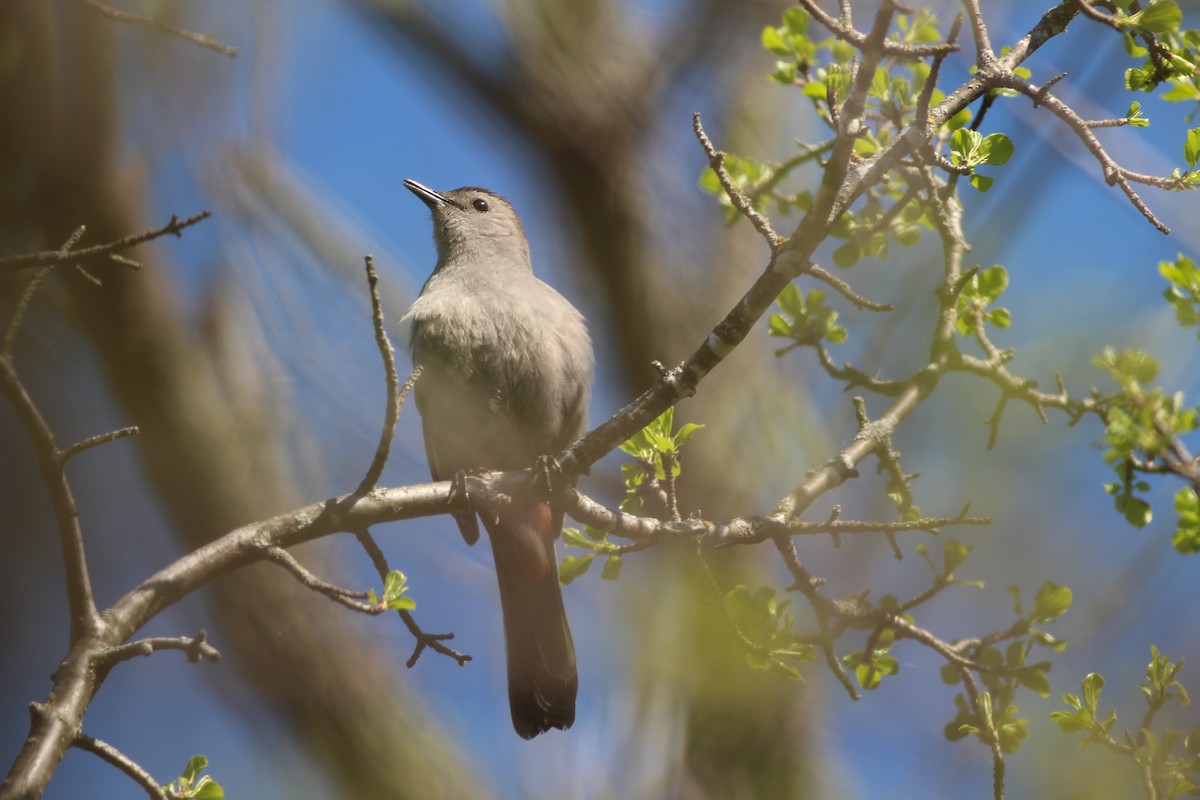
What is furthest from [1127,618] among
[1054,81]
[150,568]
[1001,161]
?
[150,568]

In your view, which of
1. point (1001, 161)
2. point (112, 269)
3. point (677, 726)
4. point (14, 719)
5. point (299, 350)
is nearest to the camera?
point (1001, 161)

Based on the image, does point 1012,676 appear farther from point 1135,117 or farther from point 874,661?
point 1135,117

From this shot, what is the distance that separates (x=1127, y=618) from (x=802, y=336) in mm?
1564

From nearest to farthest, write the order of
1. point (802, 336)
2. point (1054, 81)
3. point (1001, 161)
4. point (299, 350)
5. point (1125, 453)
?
point (1125, 453)
point (1054, 81)
point (1001, 161)
point (802, 336)
point (299, 350)

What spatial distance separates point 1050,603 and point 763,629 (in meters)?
0.81

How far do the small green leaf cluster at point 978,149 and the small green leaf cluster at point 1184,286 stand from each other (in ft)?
2.20

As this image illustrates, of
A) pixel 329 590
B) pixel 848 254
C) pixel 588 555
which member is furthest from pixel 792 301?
pixel 329 590

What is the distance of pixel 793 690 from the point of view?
4949 millimetres

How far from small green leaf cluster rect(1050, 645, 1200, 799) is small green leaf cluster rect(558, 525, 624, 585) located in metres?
1.29

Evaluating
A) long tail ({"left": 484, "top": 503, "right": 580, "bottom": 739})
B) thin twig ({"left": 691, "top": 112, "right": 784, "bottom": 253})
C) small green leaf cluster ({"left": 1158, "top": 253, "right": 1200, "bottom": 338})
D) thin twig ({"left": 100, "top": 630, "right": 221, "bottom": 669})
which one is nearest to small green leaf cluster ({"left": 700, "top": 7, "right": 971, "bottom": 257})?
thin twig ({"left": 691, "top": 112, "right": 784, "bottom": 253})

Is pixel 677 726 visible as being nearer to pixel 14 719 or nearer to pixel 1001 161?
pixel 1001 161

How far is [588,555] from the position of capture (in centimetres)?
333

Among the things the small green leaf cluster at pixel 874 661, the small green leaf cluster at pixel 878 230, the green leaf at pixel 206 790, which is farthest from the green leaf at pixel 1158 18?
the green leaf at pixel 206 790

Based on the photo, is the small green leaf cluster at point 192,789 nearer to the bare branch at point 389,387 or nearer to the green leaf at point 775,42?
the bare branch at point 389,387
